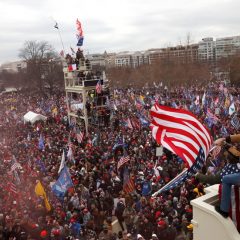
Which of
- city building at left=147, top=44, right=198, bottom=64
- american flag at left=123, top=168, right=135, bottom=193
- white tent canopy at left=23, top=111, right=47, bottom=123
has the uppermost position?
city building at left=147, top=44, right=198, bottom=64

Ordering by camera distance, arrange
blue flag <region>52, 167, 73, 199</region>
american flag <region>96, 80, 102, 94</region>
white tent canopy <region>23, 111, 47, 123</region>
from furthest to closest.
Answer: white tent canopy <region>23, 111, 47, 123</region>
american flag <region>96, 80, 102, 94</region>
blue flag <region>52, 167, 73, 199</region>

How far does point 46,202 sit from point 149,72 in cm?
5428

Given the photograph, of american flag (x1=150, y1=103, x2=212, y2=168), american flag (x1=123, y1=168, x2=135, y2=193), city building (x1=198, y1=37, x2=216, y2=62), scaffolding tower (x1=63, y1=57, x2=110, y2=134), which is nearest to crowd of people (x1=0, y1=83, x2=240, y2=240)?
american flag (x1=123, y1=168, x2=135, y2=193)

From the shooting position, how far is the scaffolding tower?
87.0 feet

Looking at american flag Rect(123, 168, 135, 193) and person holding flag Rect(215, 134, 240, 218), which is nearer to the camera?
person holding flag Rect(215, 134, 240, 218)

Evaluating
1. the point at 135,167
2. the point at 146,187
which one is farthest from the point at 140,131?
the point at 146,187

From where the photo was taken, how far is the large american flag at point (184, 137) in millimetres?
6754

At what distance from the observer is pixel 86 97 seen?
26.9 metres

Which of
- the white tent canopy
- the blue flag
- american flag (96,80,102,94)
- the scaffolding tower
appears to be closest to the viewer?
the blue flag

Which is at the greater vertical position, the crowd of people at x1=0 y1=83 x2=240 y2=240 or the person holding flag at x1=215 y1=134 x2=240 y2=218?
the person holding flag at x1=215 y1=134 x2=240 y2=218

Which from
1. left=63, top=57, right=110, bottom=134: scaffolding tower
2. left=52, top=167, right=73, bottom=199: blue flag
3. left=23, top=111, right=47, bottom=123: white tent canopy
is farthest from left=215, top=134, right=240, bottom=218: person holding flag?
left=23, top=111, right=47, bottom=123: white tent canopy

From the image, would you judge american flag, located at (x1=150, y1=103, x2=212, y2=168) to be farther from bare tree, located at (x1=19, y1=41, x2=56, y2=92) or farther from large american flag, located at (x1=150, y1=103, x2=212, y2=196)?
bare tree, located at (x1=19, y1=41, x2=56, y2=92)

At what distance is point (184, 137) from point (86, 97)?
20.4 m

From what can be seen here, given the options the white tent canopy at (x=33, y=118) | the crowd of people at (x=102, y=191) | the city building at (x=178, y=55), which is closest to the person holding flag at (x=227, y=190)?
the crowd of people at (x=102, y=191)
